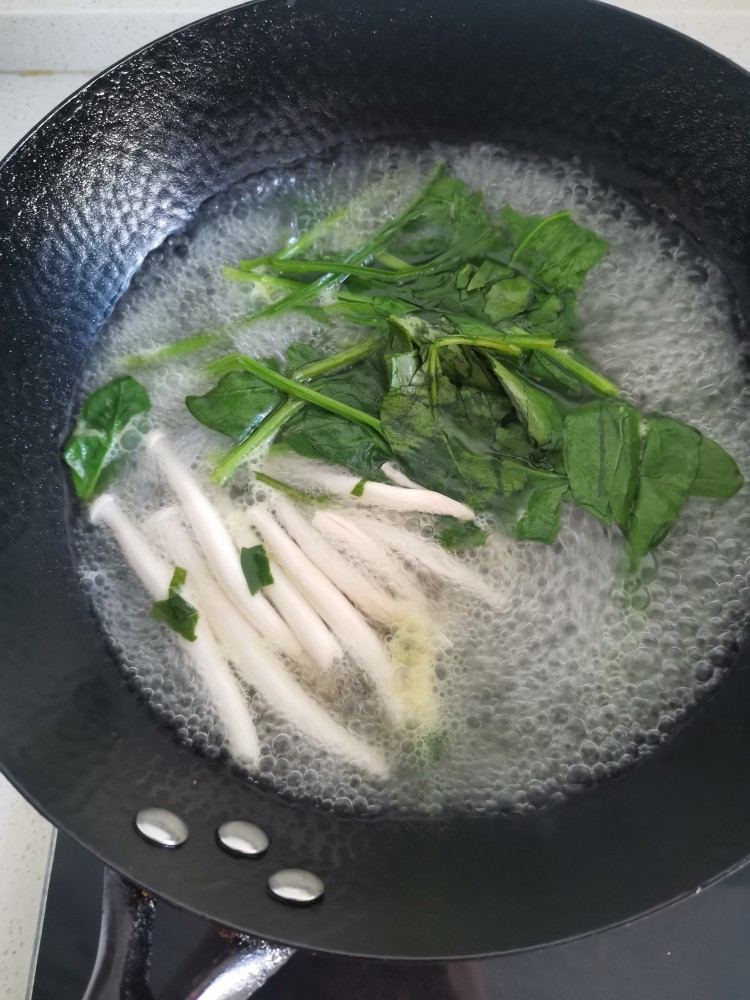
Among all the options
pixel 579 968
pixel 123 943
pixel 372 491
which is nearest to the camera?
pixel 123 943

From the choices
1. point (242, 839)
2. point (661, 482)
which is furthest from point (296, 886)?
point (661, 482)

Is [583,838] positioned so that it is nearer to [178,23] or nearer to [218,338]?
[218,338]

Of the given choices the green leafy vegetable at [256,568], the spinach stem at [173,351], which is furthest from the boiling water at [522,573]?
the green leafy vegetable at [256,568]

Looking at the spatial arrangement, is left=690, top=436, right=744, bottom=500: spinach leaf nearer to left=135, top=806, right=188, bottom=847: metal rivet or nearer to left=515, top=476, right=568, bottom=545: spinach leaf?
left=515, top=476, right=568, bottom=545: spinach leaf

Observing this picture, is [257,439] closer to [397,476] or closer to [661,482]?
[397,476]

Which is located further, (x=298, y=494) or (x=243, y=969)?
(x=298, y=494)

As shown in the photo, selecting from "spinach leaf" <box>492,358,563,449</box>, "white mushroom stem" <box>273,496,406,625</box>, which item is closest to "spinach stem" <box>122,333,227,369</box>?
"white mushroom stem" <box>273,496,406,625</box>
